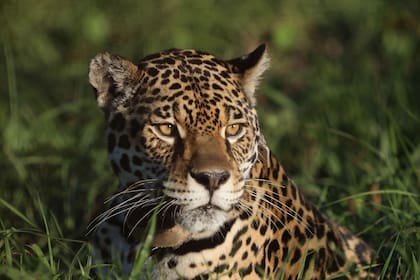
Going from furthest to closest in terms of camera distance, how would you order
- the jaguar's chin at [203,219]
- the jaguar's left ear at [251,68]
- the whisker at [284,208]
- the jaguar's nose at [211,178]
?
the jaguar's left ear at [251,68], the whisker at [284,208], the jaguar's chin at [203,219], the jaguar's nose at [211,178]

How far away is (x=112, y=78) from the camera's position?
5605 millimetres

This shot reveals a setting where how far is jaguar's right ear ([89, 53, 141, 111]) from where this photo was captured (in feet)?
18.0

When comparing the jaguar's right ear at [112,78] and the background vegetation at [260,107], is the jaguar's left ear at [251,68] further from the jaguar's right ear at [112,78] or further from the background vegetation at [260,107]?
the background vegetation at [260,107]

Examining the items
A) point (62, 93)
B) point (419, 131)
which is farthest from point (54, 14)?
point (419, 131)

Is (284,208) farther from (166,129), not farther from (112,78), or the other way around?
(112,78)

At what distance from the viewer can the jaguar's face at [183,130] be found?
5.10 meters

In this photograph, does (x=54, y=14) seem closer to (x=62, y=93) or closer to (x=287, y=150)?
(x=62, y=93)

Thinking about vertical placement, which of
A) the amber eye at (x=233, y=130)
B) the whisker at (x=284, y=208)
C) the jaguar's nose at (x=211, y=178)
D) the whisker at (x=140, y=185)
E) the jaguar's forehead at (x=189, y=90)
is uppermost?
the jaguar's forehead at (x=189, y=90)

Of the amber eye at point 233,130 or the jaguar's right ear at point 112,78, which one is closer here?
the amber eye at point 233,130

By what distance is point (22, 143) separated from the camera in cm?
824

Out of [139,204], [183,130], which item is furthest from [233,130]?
[139,204]

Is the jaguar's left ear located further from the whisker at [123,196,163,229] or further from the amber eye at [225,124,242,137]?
the whisker at [123,196,163,229]

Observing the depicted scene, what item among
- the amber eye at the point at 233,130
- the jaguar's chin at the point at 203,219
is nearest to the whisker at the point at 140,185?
the jaguar's chin at the point at 203,219

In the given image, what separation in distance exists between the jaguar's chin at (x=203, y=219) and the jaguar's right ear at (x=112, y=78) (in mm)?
812
